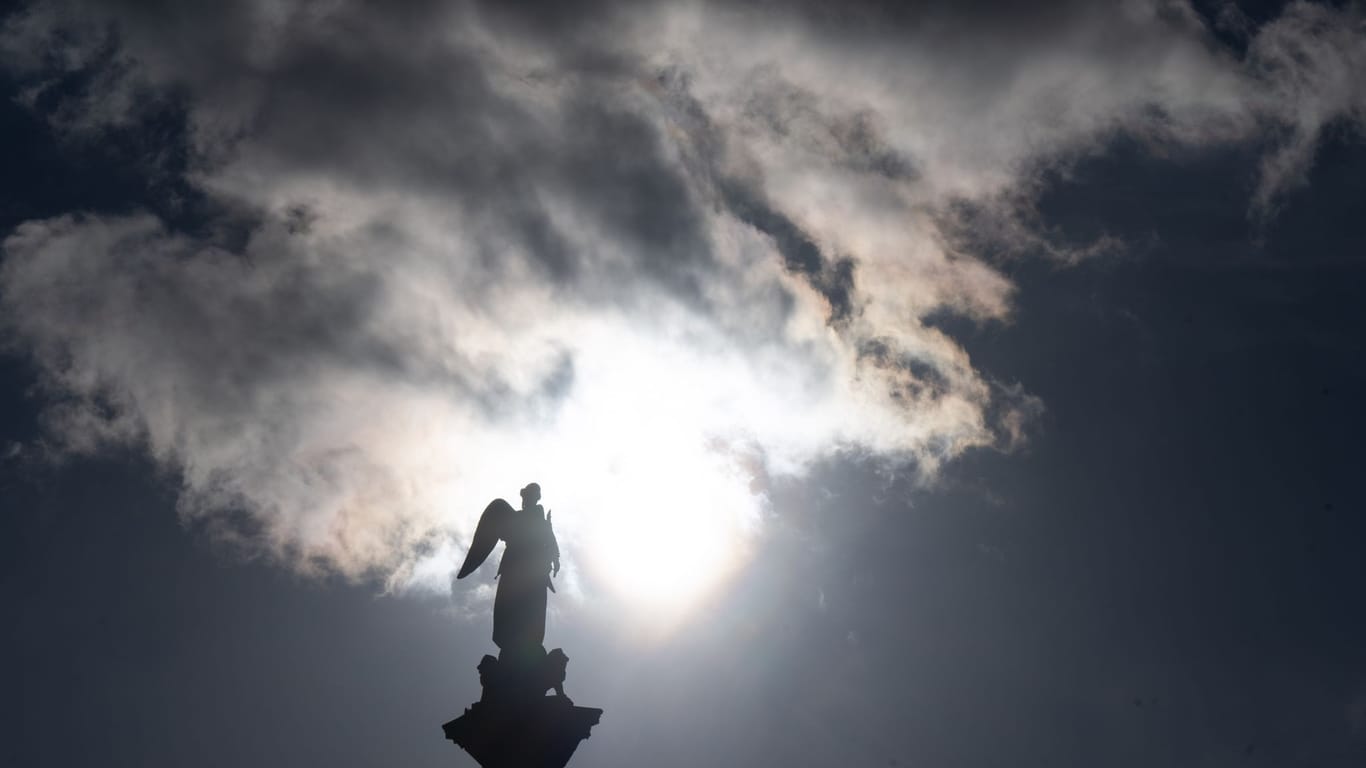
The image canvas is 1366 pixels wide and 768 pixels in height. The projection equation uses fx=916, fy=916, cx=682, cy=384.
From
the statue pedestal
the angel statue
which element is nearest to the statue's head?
the angel statue

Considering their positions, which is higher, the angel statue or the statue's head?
the statue's head

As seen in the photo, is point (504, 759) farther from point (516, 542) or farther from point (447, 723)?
point (516, 542)

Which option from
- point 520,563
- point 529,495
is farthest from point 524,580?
Result: point 529,495

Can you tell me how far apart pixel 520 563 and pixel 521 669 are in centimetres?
232

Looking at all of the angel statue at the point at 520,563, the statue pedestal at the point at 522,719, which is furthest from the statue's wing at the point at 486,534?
the statue pedestal at the point at 522,719

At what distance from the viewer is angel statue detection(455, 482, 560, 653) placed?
61.5 feet

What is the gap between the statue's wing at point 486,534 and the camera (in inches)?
767

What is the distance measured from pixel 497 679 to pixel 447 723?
1.24 metres

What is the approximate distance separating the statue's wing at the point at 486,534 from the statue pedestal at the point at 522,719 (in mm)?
2165

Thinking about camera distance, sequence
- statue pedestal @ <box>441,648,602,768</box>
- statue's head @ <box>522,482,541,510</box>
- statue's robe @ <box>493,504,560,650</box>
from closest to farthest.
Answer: statue pedestal @ <box>441,648,602,768</box> < statue's robe @ <box>493,504,560,650</box> < statue's head @ <box>522,482,541,510</box>

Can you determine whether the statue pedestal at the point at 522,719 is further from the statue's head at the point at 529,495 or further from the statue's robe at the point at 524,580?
the statue's head at the point at 529,495

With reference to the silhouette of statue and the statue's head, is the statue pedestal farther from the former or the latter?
the statue's head

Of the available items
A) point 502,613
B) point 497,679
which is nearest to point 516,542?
point 502,613

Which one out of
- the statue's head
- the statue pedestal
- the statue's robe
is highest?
the statue's head
